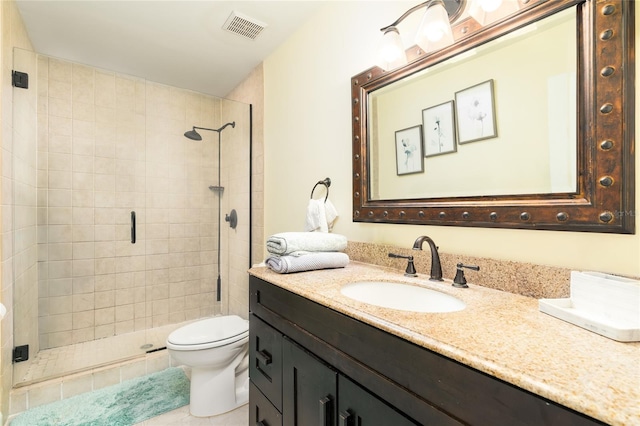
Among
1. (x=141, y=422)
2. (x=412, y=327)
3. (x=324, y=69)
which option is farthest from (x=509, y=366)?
(x=141, y=422)

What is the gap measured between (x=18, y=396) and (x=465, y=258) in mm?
2444

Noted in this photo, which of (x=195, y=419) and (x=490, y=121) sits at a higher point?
(x=490, y=121)

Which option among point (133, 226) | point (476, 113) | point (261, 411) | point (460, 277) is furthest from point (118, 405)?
point (476, 113)

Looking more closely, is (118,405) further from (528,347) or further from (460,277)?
(528,347)

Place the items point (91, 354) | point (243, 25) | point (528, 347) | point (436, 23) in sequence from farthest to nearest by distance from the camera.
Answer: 1. point (91, 354)
2. point (243, 25)
3. point (436, 23)
4. point (528, 347)

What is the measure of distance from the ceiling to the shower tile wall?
0.74 feet

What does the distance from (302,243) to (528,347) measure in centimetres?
88

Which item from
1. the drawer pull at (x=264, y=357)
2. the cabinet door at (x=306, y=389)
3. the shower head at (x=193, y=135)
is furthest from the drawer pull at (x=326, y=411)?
the shower head at (x=193, y=135)

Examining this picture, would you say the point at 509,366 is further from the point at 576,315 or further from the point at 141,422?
the point at 141,422

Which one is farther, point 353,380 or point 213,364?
point 213,364

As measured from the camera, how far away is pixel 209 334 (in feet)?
5.92

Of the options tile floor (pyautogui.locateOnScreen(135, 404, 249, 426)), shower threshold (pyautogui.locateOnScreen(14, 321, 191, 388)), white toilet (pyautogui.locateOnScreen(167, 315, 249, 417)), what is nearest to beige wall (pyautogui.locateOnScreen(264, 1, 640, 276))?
white toilet (pyautogui.locateOnScreen(167, 315, 249, 417))

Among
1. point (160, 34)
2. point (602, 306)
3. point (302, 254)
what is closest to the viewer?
point (602, 306)

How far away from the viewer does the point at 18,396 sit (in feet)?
5.43
